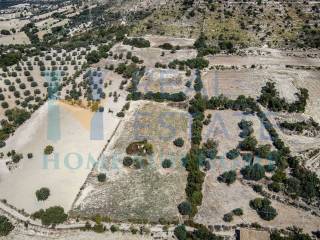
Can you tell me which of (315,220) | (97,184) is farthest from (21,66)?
(315,220)

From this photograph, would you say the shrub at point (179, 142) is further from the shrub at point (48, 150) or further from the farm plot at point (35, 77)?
the farm plot at point (35, 77)

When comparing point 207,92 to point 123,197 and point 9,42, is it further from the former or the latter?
point 9,42

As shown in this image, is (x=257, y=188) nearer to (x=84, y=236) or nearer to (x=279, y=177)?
(x=279, y=177)

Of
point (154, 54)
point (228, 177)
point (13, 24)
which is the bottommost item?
point (13, 24)

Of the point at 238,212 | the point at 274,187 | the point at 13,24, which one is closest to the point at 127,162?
the point at 238,212

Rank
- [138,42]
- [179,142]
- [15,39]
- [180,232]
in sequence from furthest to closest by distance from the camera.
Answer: [15,39] → [138,42] → [179,142] → [180,232]

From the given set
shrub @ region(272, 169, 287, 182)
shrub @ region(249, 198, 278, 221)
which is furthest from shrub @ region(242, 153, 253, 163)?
shrub @ region(249, 198, 278, 221)
